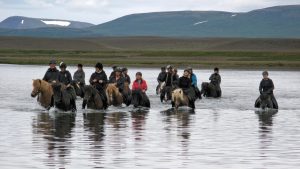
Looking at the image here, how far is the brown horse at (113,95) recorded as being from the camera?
91.7 ft

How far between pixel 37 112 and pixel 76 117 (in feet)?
6.77

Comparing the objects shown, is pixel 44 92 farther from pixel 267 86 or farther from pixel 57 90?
pixel 267 86

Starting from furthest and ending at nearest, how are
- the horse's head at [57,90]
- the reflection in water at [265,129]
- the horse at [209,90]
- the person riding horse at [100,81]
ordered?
the horse at [209,90], the person riding horse at [100,81], the horse's head at [57,90], the reflection in water at [265,129]

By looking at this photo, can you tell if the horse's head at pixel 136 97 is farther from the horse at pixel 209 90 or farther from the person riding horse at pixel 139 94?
the horse at pixel 209 90

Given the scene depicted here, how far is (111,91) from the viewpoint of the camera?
28.1 metres

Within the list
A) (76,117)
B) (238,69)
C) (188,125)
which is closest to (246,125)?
(188,125)

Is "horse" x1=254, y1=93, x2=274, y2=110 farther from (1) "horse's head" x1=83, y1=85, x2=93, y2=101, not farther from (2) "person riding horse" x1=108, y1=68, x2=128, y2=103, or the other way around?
(1) "horse's head" x1=83, y1=85, x2=93, y2=101

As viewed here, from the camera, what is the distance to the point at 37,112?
25734 millimetres

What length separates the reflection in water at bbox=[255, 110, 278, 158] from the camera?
17266mm

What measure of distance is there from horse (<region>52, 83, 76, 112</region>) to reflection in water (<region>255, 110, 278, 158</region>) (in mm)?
5644

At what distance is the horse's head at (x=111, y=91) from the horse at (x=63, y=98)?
7.36 feet

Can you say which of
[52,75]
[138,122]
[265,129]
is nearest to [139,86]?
[52,75]

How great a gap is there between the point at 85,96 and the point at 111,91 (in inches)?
63.5

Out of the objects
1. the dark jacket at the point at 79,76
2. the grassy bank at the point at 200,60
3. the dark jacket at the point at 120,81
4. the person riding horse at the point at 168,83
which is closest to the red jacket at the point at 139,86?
the dark jacket at the point at 120,81
